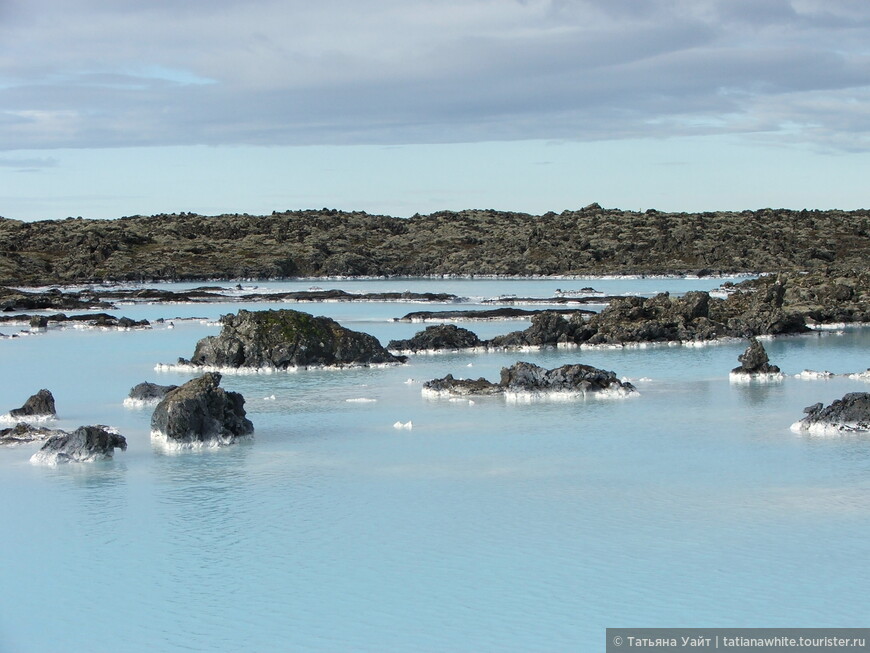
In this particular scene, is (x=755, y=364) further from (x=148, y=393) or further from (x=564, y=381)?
(x=148, y=393)

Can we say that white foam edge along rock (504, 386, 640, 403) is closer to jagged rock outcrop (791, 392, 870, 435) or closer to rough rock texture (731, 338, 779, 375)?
rough rock texture (731, 338, 779, 375)

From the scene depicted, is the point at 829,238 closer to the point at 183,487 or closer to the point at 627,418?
the point at 627,418

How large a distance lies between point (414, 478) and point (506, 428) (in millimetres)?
4828

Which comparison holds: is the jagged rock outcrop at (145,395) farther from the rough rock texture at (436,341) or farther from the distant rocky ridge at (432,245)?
the distant rocky ridge at (432,245)

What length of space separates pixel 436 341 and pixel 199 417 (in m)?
17.2

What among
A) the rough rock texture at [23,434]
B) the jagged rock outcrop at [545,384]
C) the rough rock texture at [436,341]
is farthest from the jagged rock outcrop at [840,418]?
the rough rock texture at [436,341]

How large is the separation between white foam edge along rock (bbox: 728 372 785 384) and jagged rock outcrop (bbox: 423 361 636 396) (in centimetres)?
427

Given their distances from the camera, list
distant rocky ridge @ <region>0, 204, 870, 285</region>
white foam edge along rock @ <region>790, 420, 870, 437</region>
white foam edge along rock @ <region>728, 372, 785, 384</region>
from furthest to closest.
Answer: distant rocky ridge @ <region>0, 204, 870, 285</region>, white foam edge along rock @ <region>728, 372, 785, 384</region>, white foam edge along rock @ <region>790, 420, 870, 437</region>

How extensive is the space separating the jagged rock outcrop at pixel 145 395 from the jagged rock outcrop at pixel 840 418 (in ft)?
47.9

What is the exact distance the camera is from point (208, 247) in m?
119

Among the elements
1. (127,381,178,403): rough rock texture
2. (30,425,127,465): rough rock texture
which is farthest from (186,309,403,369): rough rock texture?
(30,425,127,465): rough rock texture

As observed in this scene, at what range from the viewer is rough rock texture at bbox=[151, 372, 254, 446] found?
70.5ft

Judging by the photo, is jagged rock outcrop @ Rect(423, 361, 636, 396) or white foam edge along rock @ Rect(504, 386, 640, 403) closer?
white foam edge along rock @ Rect(504, 386, 640, 403)

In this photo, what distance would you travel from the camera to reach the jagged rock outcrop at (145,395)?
26.8 m
